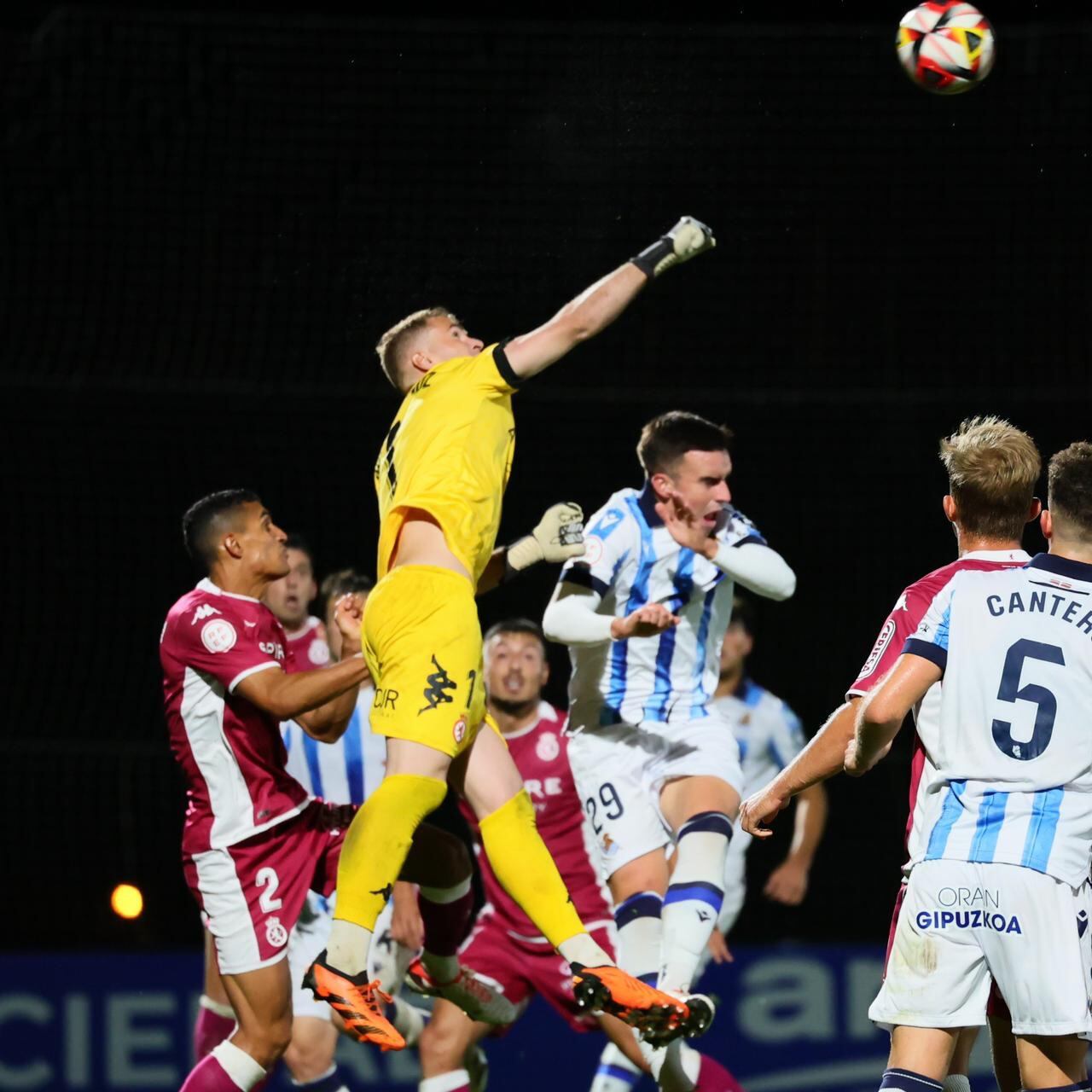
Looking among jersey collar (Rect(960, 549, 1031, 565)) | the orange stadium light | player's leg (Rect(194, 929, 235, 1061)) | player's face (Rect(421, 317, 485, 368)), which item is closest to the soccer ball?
player's face (Rect(421, 317, 485, 368))

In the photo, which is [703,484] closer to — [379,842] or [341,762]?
[379,842]

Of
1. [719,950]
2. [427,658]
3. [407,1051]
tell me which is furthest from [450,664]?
[407,1051]

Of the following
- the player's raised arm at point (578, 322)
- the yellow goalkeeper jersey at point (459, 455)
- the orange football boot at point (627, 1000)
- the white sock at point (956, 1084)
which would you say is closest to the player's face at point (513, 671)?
the yellow goalkeeper jersey at point (459, 455)

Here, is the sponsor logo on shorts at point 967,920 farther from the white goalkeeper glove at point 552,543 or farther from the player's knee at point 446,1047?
the player's knee at point 446,1047

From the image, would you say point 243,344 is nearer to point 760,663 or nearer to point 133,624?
point 133,624

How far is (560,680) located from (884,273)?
10.3 feet

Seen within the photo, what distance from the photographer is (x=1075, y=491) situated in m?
3.90

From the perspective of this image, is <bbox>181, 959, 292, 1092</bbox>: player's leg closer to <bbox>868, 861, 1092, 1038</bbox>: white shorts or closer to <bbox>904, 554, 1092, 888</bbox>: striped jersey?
A: <bbox>868, 861, 1092, 1038</bbox>: white shorts

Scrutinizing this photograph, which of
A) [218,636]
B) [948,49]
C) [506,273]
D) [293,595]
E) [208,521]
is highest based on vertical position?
[506,273]

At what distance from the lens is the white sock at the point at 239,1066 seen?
510 cm

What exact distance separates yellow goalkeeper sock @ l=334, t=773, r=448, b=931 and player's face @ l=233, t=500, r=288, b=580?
1107 mm

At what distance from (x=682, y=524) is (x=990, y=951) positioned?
2129mm

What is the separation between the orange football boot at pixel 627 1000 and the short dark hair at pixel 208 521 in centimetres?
173

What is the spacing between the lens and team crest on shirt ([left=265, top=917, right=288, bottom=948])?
16.9ft
